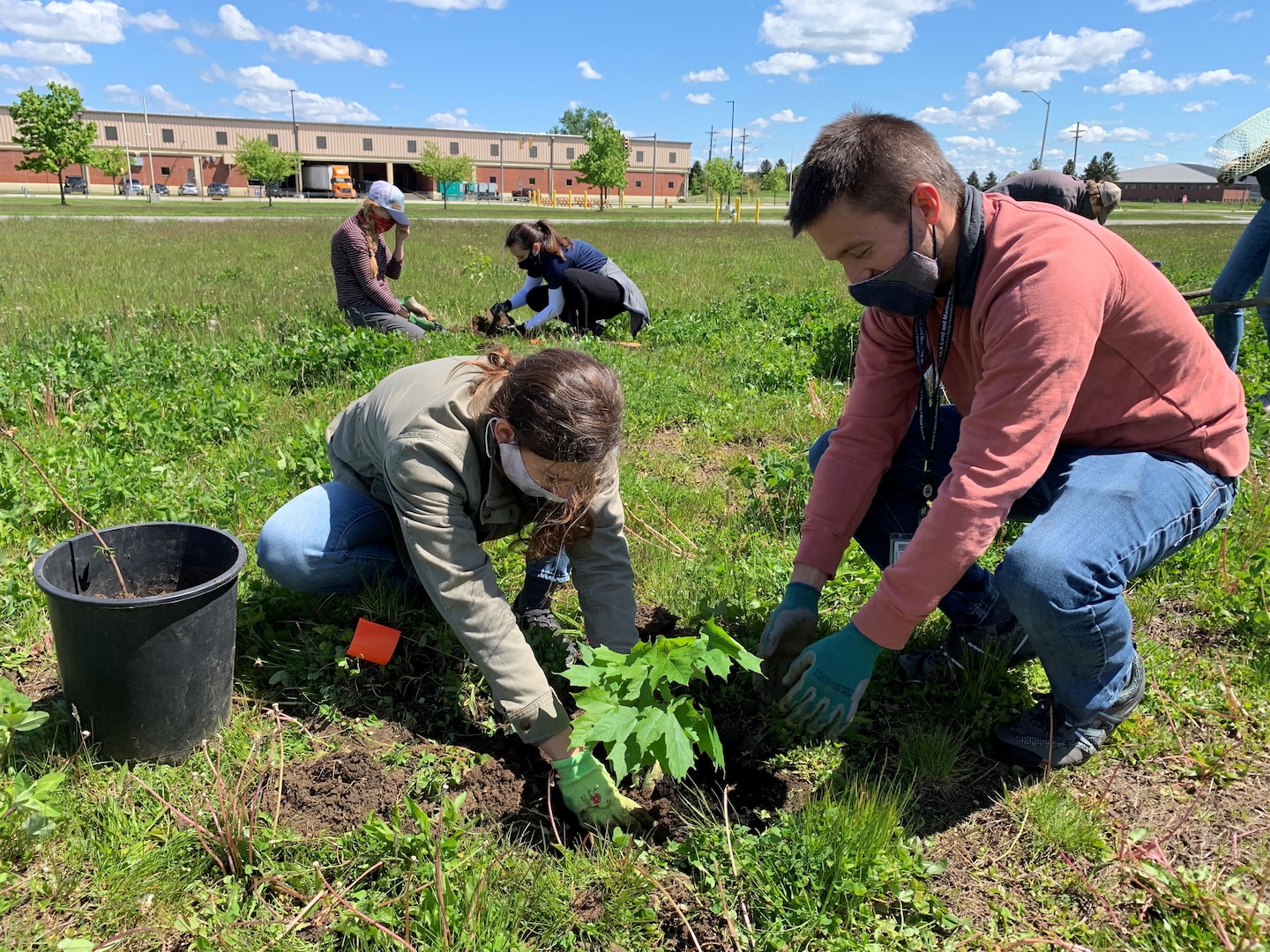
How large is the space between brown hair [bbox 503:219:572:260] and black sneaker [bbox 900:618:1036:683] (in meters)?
5.80

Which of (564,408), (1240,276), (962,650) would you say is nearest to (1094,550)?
(962,650)

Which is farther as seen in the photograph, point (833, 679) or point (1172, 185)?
point (1172, 185)

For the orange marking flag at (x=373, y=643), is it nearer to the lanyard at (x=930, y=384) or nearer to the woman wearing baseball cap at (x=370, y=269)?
the lanyard at (x=930, y=384)

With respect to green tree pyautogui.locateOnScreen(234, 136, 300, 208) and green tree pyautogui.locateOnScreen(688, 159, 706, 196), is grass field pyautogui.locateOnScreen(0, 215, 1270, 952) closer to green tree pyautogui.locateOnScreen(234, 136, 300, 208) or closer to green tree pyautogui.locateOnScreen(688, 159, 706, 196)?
green tree pyautogui.locateOnScreen(234, 136, 300, 208)

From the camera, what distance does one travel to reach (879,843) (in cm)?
199

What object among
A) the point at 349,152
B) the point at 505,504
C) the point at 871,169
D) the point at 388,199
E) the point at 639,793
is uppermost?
the point at 349,152

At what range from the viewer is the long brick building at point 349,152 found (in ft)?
241

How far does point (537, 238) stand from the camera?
7746 mm

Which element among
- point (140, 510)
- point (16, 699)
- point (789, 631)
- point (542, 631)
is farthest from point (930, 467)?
point (140, 510)

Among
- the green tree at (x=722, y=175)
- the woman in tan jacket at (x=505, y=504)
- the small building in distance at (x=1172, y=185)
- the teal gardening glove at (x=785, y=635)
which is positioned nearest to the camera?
the woman in tan jacket at (x=505, y=504)

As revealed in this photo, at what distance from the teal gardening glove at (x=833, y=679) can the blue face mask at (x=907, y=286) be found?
2.85ft

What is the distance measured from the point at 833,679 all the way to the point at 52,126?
1969 inches

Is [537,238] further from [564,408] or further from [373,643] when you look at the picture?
[564,408]

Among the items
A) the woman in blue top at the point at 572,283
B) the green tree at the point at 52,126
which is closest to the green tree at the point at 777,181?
the green tree at the point at 52,126
